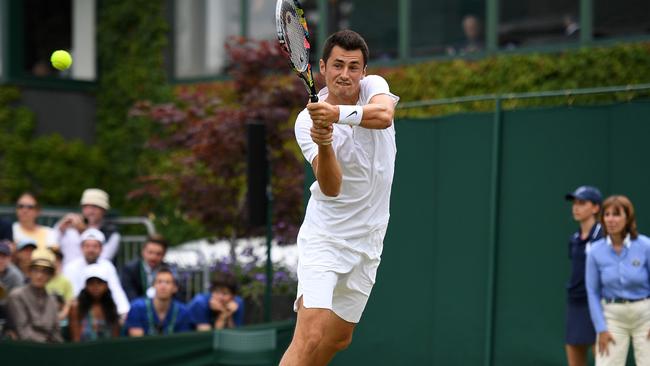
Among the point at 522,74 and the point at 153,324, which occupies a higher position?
the point at 522,74

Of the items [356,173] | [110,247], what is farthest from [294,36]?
[110,247]

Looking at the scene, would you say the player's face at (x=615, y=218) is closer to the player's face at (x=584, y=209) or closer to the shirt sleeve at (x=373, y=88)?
the player's face at (x=584, y=209)

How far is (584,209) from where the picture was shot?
792 cm

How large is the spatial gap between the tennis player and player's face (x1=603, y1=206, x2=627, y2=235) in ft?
8.60

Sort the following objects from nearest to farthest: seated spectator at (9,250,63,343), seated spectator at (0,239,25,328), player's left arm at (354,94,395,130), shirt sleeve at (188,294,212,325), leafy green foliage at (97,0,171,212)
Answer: player's left arm at (354,94,395,130) → seated spectator at (9,250,63,343) → shirt sleeve at (188,294,212,325) → seated spectator at (0,239,25,328) → leafy green foliage at (97,0,171,212)

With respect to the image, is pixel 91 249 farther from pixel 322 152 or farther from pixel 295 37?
pixel 322 152

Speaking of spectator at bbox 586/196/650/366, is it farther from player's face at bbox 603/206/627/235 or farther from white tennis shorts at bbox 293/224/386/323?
white tennis shorts at bbox 293/224/386/323

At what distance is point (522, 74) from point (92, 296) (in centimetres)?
605

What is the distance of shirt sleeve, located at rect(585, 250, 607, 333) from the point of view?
25.0ft

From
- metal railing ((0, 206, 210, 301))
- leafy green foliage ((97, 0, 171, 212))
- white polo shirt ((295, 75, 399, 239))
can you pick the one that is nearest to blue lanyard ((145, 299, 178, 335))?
metal railing ((0, 206, 210, 301))

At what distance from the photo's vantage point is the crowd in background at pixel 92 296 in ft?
29.4

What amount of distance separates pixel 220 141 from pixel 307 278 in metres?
7.32

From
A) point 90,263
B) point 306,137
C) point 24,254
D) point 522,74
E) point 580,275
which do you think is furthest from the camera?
point 522,74

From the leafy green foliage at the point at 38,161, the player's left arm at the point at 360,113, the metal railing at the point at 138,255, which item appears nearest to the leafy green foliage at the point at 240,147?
the metal railing at the point at 138,255
